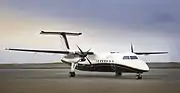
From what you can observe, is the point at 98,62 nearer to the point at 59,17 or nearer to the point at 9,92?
the point at 59,17

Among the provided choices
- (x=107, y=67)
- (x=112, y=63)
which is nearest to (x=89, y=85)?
(x=112, y=63)

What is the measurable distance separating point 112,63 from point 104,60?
18.5 inches

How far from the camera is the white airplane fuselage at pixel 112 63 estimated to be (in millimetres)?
11805

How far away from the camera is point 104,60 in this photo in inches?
510

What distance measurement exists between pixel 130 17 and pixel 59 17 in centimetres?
229

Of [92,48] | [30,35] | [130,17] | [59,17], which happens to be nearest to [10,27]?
[30,35]

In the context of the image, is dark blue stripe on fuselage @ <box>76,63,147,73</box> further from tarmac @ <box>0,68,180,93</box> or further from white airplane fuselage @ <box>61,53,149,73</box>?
tarmac @ <box>0,68,180,93</box>

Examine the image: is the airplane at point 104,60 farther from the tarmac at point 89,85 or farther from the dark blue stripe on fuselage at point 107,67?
the tarmac at point 89,85

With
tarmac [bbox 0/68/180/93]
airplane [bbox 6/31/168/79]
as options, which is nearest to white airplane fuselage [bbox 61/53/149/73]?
airplane [bbox 6/31/168/79]

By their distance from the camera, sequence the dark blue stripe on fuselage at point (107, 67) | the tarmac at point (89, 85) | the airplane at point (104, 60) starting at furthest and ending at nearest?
the dark blue stripe on fuselage at point (107, 67)
the airplane at point (104, 60)
the tarmac at point (89, 85)

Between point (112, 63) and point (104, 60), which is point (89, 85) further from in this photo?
point (104, 60)

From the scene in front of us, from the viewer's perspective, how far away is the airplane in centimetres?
1176

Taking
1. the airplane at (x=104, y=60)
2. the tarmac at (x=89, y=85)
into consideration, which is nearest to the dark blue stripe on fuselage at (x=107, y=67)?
Answer: the airplane at (x=104, y=60)

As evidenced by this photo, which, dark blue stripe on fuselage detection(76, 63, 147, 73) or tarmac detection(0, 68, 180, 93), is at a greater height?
dark blue stripe on fuselage detection(76, 63, 147, 73)
